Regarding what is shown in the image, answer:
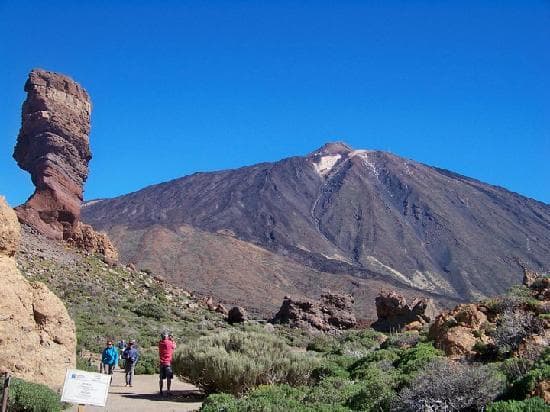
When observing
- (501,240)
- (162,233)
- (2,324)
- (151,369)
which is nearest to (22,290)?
(2,324)

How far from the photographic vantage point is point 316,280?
70750 mm

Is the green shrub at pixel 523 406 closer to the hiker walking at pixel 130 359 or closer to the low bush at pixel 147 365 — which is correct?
the hiker walking at pixel 130 359

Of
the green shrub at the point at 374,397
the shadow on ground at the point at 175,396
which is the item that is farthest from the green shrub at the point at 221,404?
the shadow on ground at the point at 175,396

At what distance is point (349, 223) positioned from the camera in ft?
422

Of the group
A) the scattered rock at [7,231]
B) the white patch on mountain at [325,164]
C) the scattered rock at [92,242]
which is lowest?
the scattered rock at [7,231]

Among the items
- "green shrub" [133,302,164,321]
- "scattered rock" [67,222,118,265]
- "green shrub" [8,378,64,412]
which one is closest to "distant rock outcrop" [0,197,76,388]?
"green shrub" [8,378,64,412]

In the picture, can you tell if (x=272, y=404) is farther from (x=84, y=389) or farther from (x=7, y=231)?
(x=7, y=231)

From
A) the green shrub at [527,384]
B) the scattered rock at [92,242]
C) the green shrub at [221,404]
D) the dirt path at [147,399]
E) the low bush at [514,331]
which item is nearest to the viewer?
the green shrub at [527,384]

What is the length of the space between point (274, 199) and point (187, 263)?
7397cm

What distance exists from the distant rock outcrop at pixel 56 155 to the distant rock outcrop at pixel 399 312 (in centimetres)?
1593

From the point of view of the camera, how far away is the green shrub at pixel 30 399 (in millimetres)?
8078

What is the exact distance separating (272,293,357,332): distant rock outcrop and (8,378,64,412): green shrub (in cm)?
2587

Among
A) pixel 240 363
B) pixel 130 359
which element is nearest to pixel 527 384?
pixel 240 363

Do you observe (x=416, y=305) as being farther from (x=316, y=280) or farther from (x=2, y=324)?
(x=316, y=280)
